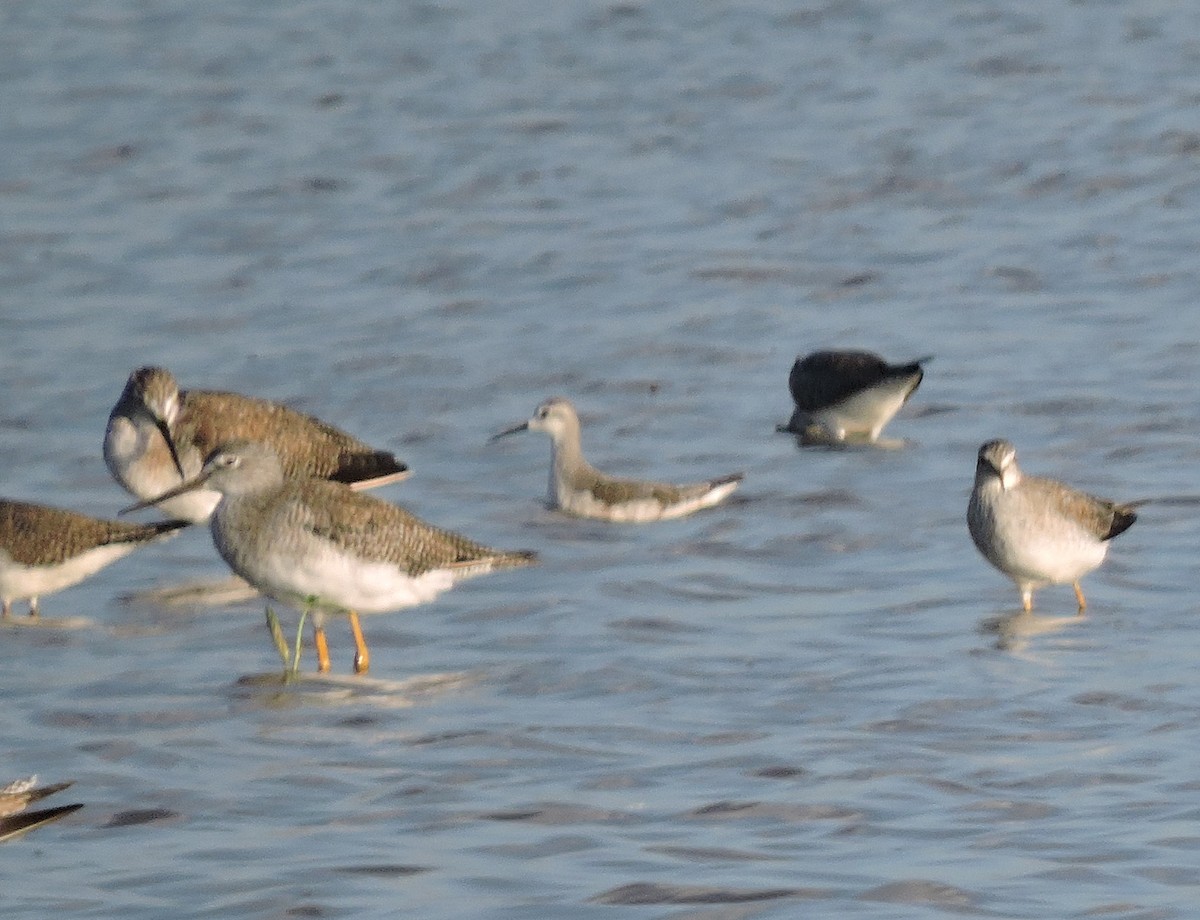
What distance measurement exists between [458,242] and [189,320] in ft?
9.88

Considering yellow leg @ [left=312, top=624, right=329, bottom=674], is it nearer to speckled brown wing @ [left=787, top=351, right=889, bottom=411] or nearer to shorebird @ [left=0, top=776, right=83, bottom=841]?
shorebird @ [left=0, top=776, right=83, bottom=841]

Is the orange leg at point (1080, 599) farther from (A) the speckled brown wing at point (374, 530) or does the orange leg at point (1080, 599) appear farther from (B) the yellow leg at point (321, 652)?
(B) the yellow leg at point (321, 652)

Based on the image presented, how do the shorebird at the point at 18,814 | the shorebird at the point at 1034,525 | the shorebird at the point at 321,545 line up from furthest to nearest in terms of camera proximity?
the shorebird at the point at 1034,525
the shorebird at the point at 321,545
the shorebird at the point at 18,814

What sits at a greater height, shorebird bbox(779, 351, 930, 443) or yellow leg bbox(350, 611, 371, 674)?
shorebird bbox(779, 351, 930, 443)

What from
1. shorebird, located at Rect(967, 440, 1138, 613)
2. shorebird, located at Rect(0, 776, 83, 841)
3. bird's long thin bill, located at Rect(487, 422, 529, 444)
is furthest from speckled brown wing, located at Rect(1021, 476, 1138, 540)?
shorebird, located at Rect(0, 776, 83, 841)

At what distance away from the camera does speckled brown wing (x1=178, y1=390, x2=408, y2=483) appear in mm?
14844

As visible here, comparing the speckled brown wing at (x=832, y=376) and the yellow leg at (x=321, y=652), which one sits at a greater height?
the speckled brown wing at (x=832, y=376)

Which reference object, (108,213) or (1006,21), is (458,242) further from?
(1006,21)

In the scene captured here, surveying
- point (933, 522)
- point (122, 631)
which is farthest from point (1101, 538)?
point (122, 631)

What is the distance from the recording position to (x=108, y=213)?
2300 centimetres

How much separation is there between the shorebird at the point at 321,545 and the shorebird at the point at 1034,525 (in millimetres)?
2385

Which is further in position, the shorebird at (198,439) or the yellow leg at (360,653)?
the shorebird at (198,439)

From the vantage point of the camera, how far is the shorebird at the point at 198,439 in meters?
14.7

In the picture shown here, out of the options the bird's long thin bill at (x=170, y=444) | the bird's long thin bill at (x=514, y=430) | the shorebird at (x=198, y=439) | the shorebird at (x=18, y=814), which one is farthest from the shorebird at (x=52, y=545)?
the shorebird at (x=18, y=814)
